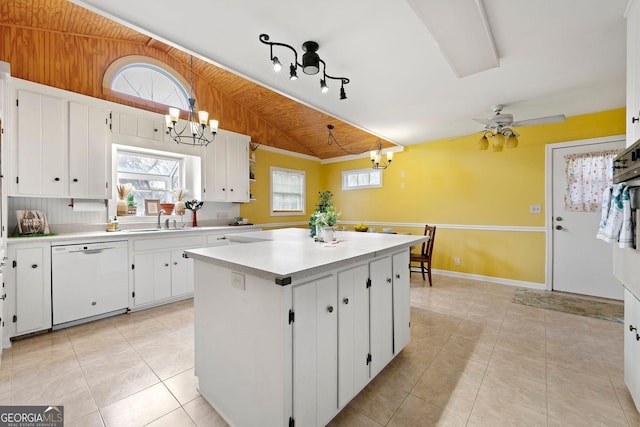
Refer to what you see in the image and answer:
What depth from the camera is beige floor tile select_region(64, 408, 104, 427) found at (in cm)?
155

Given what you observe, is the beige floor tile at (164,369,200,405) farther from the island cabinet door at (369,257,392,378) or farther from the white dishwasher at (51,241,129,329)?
the white dishwasher at (51,241,129,329)

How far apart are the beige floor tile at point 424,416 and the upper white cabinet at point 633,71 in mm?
1994

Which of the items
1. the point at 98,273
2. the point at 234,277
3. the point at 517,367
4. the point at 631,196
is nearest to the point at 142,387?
the point at 234,277

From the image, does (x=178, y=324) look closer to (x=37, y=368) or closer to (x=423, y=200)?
(x=37, y=368)

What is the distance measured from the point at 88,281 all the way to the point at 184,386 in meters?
1.97

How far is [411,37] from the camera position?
83.7 inches

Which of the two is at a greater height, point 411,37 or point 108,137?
point 411,37

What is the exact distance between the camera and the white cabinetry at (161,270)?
328 centimetres

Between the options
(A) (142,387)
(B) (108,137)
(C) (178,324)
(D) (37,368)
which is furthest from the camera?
(B) (108,137)

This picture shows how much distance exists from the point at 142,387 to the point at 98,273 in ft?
5.79

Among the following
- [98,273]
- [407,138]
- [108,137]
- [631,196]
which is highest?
[407,138]

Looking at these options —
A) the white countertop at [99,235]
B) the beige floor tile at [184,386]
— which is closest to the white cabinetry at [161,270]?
the white countertop at [99,235]

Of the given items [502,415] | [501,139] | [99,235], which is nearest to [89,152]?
[99,235]

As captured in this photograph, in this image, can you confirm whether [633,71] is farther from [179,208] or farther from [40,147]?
[40,147]
